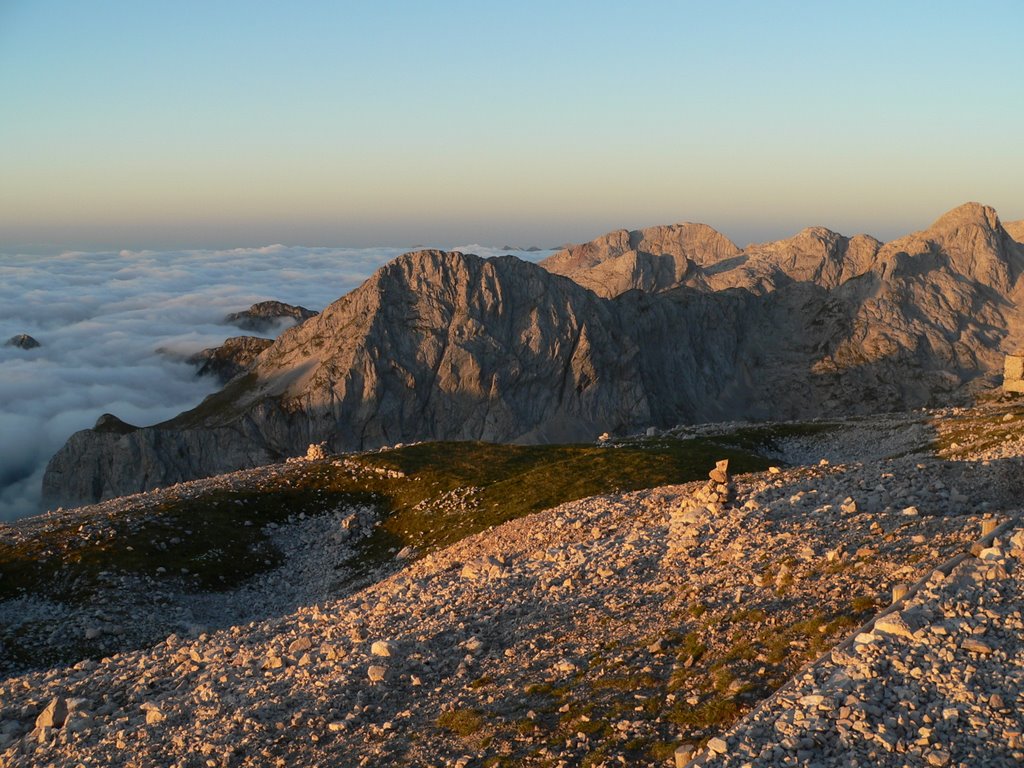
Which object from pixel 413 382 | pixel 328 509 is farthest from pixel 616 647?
pixel 413 382

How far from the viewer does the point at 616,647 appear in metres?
20.9

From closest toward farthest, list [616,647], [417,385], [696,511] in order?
1. [616,647]
2. [696,511]
3. [417,385]

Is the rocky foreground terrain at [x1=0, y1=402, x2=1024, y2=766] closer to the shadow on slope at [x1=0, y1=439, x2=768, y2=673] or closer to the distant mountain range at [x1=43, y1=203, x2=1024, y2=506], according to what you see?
the shadow on slope at [x1=0, y1=439, x2=768, y2=673]

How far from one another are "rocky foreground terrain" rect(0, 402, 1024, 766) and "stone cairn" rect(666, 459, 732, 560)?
103 mm

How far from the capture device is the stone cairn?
89.3ft

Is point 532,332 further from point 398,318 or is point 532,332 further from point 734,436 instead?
point 734,436

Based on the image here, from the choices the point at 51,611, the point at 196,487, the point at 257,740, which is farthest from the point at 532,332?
the point at 257,740

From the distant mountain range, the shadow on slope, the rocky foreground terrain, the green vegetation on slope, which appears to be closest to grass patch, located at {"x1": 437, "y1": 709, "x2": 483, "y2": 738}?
the rocky foreground terrain

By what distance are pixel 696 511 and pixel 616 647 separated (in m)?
9.59

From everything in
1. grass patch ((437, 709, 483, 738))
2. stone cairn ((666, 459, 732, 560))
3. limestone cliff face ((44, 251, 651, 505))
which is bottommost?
limestone cliff face ((44, 251, 651, 505))

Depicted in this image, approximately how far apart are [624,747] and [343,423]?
6029 inches

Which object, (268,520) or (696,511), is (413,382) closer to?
(268,520)

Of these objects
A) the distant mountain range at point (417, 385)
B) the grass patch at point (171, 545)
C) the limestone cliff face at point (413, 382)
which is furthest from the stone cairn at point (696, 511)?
the distant mountain range at point (417, 385)

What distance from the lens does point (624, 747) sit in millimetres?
16391
